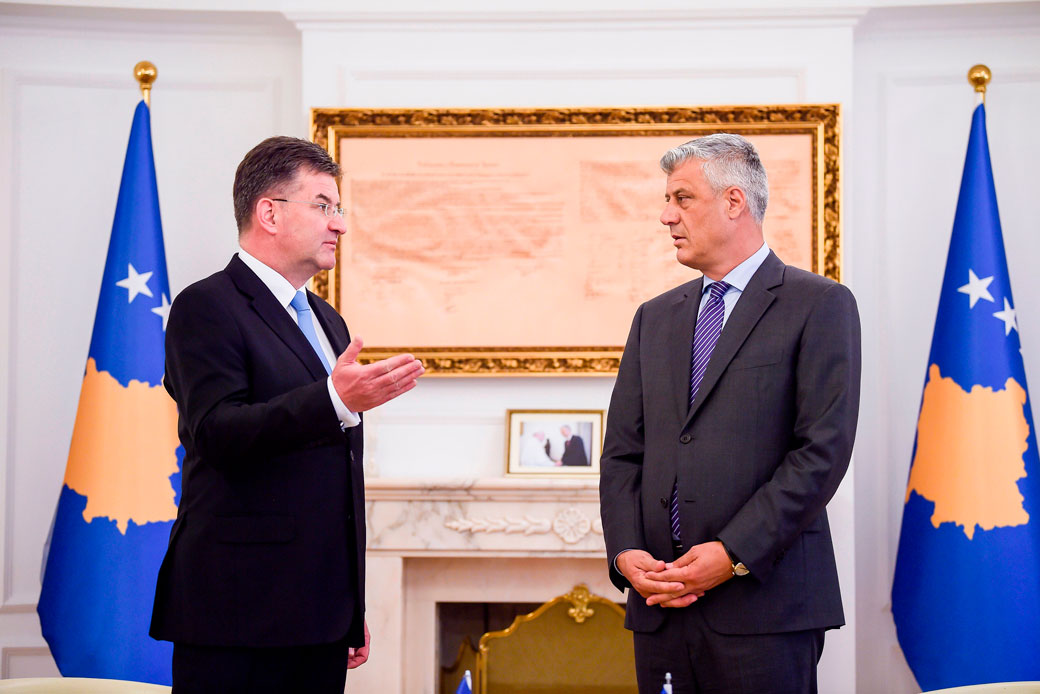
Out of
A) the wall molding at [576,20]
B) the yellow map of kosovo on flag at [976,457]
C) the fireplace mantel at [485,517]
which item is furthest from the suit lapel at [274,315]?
the yellow map of kosovo on flag at [976,457]

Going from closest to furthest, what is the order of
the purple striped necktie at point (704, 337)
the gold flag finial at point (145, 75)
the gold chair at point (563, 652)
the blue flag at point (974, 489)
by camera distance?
the purple striped necktie at point (704, 337) < the blue flag at point (974, 489) < the gold chair at point (563, 652) < the gold flag finial at point (145, 75)

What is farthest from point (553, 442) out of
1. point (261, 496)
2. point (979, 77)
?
point (979, 77)

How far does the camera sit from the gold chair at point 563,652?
11.2ft

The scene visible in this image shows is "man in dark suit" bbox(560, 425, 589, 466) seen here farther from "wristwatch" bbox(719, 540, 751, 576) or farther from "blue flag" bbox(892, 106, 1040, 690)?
"wristwatch" bbox(719, 540, 751, 576)

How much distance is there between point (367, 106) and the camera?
3602 millimetres

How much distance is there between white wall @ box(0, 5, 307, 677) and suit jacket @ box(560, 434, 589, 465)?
154cm

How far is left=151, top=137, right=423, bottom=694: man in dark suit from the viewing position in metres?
1.63

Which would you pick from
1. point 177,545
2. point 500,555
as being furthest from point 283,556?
point 500,555

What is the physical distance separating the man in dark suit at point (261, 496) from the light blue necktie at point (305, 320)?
0.17 feet

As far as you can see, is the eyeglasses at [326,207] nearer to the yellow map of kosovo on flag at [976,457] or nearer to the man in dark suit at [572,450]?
the man in dark suit at [572,450]

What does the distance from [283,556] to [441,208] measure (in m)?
2.08

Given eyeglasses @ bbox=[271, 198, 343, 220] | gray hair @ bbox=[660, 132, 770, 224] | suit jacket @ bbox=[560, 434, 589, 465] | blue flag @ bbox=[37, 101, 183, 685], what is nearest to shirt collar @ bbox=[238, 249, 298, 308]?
eyeglasses @ bbox=[271, 198, 343, 220]

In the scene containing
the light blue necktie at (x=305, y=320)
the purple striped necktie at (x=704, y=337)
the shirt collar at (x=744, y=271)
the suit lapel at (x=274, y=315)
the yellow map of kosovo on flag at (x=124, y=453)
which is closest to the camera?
the suit lapel at (x=274, y=315)

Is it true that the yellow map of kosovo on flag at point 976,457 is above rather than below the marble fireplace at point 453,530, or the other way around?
above
